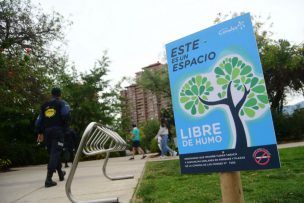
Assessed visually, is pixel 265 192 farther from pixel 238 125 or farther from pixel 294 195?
pixel 238 125

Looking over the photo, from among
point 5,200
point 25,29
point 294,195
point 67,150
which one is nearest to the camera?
point 294,195

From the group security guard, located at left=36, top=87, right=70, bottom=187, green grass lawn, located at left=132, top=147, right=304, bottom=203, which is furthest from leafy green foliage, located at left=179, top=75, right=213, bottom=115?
security guard, located at left=36, top=87, right=70, bottom=187

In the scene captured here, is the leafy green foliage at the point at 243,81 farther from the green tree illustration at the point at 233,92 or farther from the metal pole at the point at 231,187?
the metal pole at the point at 231,187

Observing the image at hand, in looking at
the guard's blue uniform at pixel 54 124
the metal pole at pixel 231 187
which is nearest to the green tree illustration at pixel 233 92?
the metal pole at pixel 231 187

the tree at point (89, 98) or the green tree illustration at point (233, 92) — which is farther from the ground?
the tree at point (89, 98)

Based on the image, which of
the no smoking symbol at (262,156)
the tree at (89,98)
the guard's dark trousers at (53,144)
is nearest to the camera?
Answer: the no smoking symbol at (262,156)

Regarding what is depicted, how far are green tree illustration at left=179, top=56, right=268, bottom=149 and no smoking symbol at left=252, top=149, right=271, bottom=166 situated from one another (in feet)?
0.30

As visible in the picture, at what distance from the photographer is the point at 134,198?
4016 millimetres

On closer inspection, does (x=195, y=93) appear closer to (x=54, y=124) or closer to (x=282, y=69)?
(x=54, y=124)

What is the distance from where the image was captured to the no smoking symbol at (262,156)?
2123mm

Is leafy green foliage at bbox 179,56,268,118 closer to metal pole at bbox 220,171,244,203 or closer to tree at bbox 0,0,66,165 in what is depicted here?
metal pole at bbox 220,171,244,203

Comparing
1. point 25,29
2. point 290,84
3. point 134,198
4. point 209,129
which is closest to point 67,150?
point 134,198

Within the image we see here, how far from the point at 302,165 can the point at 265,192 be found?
2.76 m

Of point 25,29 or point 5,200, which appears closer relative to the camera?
point 5,200
